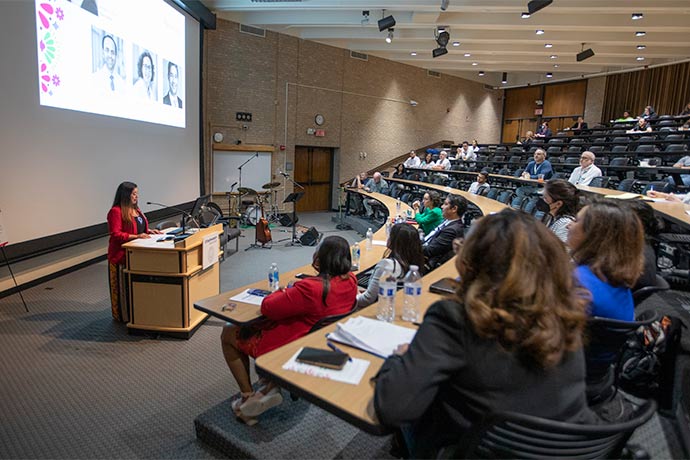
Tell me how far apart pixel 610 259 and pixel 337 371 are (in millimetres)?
1176

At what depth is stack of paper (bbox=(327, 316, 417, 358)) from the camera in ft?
5.28

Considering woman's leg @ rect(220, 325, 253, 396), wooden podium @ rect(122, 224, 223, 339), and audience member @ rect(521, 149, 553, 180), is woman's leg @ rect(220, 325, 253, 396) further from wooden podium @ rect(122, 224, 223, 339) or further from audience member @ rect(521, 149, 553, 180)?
audience member @ rect(521, 149, 553, 180)

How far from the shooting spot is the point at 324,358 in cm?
149

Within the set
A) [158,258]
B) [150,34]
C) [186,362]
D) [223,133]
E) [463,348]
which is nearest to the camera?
[463,348]

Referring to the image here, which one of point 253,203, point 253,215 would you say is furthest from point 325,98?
point 253,215

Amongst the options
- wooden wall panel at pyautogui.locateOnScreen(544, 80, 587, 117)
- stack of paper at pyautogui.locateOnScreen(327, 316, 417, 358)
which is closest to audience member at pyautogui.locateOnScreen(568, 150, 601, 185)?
stack of paper at pyautogui.locateOnScreen(327, 316, 417, 358)

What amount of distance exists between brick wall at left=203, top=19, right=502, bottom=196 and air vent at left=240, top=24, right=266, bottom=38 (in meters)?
0.11

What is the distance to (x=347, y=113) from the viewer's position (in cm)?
1236

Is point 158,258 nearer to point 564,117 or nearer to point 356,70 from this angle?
point 356,70

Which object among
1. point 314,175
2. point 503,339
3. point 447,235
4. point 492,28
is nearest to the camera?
point 503,339

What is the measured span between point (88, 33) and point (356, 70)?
347 inches

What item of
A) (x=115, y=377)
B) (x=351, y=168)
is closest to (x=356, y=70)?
(x=351, y=168)

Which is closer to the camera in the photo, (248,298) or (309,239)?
(248,298)

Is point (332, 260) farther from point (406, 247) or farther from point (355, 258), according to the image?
point (355, 258)
